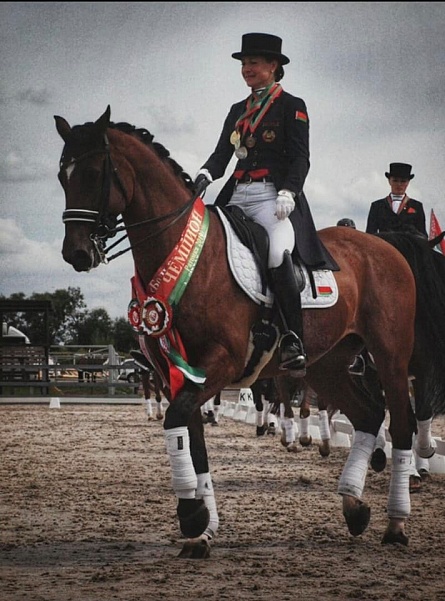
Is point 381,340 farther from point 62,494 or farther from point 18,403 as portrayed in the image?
point 18,403

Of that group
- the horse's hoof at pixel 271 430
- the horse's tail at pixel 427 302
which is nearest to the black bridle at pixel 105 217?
the horse's tail at pixel 427 302

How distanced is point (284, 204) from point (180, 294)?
0.97 meters

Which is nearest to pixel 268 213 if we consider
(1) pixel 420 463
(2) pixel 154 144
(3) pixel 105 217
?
(2) pixel 154 144

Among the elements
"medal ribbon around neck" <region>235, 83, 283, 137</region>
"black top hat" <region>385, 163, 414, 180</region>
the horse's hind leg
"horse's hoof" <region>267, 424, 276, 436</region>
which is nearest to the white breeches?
"medal ribbon around neck" <region>235, 83, 283, 137</region>

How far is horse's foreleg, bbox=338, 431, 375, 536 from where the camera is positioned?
6484 mm

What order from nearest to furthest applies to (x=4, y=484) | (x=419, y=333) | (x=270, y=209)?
(x=270, y=209)
(x=419, y=333)
(x=4, y=484)

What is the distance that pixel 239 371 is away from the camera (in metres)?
6.09

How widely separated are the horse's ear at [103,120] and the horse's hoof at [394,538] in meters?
3.07

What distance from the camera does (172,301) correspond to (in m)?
5.80

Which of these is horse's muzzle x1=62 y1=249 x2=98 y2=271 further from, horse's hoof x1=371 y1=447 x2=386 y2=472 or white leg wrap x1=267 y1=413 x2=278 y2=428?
white leg wrap x1=267 y1=413 x2=278 y2=428

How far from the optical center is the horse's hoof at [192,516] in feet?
18.7

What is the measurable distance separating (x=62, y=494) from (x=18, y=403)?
1979cm

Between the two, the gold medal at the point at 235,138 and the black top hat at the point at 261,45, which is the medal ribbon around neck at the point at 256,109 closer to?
the gold medal at the point at 235,138

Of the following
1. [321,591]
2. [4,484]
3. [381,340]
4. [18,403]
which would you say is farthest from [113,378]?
[321,591]
